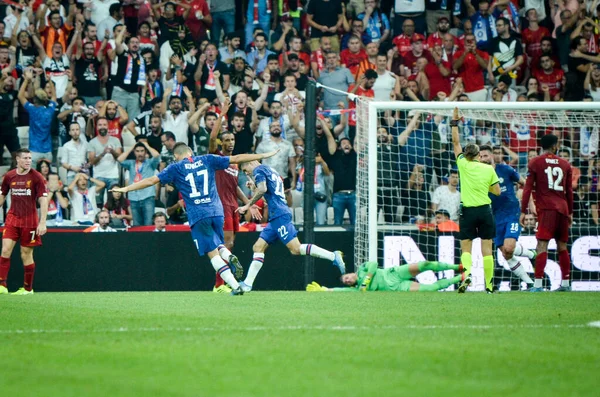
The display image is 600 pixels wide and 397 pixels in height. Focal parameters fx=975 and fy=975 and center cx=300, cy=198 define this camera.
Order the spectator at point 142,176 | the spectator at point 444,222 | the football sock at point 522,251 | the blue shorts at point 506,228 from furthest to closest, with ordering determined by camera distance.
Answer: the spectator at point 142,176
the spectator at point 444,222
the football sock at point 522,251
the blue shorts at point 506,228

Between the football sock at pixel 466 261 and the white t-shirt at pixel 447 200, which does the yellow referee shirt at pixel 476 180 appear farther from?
the white t-shirt at pixel 447 200

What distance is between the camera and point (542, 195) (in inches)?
558

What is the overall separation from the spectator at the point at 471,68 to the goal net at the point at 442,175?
1.45 meters

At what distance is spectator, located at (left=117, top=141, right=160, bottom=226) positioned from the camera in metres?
17.9

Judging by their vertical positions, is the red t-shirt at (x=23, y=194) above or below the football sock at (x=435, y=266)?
above

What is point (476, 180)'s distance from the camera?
13000 mm

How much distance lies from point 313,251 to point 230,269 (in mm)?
2027

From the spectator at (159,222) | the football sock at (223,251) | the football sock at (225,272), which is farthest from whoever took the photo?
the spectator at (159,222)

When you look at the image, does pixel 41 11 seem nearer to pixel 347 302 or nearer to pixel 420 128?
pixel 420 128

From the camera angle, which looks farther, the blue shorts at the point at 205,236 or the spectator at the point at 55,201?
the spectator at the point at 55,201

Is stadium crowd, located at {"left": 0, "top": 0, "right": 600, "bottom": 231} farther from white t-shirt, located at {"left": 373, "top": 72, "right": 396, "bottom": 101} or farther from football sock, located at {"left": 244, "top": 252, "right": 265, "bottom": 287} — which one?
football sock, located at {"left": 244, "top": 252, "right": 265, "bottom": 287}

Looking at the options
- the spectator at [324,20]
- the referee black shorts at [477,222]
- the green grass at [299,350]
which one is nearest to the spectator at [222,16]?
the spectator at [324,20]

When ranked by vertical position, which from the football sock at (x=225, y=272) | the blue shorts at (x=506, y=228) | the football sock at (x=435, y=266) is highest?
the blue shorts at (x=506, y=228)

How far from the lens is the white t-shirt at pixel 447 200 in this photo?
1705 cm
